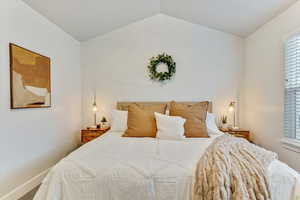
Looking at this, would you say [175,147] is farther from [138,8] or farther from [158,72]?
[138,8]

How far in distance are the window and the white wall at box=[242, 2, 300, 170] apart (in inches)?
3.2

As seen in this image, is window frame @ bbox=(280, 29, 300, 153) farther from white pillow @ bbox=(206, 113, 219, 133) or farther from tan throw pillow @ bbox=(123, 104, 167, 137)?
tan throw pillow @ bbox=(123, 104, 167, 137)

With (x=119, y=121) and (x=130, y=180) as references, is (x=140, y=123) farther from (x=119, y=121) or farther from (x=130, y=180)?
(x=130, y=180)

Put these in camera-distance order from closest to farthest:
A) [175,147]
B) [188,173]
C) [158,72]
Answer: [188,173] < [175,147] < [158,72]

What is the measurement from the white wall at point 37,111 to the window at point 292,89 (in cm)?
330

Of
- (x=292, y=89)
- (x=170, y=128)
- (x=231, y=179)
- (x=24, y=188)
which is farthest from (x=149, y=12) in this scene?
(x=24, y=188)

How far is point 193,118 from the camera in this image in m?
2.72

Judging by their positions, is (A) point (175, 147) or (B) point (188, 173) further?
(A) point (175, 147)

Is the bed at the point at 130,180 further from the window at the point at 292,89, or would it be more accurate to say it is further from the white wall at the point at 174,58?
the white wall at the point at 174,58

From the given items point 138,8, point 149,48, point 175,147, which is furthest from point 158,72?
point 175,147

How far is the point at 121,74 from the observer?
371 centimetres

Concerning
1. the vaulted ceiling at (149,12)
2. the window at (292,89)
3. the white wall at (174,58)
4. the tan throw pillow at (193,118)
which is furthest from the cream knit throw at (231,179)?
the white wall at (174,58)

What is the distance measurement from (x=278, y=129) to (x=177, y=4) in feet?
8.05

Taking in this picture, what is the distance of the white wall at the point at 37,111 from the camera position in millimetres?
2006
